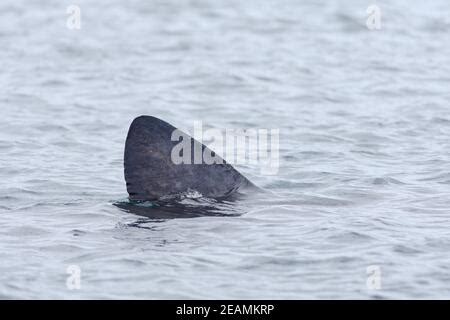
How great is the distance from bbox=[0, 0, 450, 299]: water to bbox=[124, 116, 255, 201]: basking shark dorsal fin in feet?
1.12

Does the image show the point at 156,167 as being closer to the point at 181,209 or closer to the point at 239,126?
the point at 181,209

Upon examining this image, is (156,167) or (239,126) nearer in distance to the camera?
(156,167)

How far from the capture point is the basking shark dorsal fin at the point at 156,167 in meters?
9.72

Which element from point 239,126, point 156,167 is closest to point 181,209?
point 156,167

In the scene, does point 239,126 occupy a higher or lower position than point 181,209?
higher

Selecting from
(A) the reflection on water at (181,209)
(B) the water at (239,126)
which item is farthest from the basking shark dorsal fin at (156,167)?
(B) the water at (239,126)

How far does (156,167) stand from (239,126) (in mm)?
5561

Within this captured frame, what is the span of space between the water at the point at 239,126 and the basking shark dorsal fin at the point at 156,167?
0.34 metres

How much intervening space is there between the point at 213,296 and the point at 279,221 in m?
2.14

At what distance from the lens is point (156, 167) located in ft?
32.0

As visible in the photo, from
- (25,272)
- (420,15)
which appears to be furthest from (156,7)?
(25,272)

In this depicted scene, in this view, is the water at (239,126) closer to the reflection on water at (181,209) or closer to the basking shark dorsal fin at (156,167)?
the reflection on water at (181,209)

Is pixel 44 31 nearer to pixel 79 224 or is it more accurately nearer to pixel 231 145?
pixel 231 145
